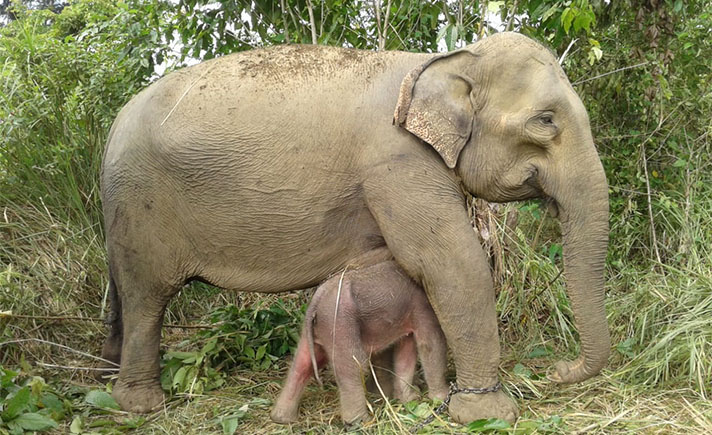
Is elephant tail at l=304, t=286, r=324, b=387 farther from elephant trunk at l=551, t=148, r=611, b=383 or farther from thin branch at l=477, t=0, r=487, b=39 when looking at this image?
thin branch at l=477, t=0, r=487, b=39

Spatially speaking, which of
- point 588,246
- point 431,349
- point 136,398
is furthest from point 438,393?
point 136,398

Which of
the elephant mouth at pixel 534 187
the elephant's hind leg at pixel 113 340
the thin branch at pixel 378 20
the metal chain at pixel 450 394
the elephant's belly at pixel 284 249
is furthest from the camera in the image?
the thin branch at pixel 378 20

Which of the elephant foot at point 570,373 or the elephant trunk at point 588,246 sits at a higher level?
the elephant trunk at point 588,246

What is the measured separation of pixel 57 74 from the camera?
221 inches

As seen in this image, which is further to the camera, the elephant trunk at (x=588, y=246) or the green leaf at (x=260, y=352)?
the green leaf at (x=260, y=352)

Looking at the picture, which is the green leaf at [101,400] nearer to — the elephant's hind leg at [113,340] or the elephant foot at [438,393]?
the elephant's hind leg at [113,340]

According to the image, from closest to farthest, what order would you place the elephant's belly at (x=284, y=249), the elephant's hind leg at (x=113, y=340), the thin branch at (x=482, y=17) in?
the elephant's belly at (x=284, y=249) < the elephant's hind leg at (x=113, y=340) < the thin branch at (x=482, y=17)

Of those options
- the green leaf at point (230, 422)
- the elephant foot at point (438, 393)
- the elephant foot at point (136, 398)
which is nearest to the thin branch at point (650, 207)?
the elephant foot at point (438, 393)

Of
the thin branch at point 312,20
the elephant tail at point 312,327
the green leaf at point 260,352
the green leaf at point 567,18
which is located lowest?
the green leaf at point 260,352

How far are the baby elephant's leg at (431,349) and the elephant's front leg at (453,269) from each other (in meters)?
0.17

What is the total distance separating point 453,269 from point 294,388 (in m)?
0.93

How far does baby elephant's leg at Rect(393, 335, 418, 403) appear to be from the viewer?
138 inches

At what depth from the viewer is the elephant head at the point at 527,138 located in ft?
10.5

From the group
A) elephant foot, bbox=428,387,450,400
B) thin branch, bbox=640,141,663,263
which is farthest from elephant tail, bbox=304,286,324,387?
thin branch, bbox=640,141,663,263
